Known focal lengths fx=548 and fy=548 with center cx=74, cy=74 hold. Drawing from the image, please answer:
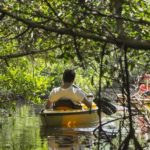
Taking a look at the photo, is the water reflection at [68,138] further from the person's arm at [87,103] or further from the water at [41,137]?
the person's arm at [87,103]

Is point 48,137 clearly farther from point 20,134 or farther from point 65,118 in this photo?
point 65,118

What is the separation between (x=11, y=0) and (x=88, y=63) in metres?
1.69

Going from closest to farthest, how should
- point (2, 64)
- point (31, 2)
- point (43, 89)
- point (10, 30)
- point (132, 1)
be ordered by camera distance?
point (132, 1) → point (31, 2) → point (10, 30) → point (2, 64) → point (43, 89)

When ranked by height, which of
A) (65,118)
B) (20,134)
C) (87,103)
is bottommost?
(20,134)

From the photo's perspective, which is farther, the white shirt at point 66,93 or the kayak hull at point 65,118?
the kayak hull at point 65,118

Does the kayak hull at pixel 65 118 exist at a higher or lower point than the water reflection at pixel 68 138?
higher

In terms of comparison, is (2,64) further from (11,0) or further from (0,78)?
(11,0)

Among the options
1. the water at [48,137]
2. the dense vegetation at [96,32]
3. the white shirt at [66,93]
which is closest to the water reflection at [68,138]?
the water at [48,137]

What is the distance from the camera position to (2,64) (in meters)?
8.94

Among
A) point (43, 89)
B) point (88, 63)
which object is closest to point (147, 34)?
point (88, 63)

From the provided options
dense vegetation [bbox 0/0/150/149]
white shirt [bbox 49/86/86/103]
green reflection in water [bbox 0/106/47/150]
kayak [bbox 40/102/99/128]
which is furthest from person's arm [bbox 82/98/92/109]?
dense vegetation [bbox 0/0/150/149]

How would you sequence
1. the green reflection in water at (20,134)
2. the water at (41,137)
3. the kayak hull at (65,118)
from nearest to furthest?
the water at (41,137)
the green reflection in water at (20,134)
the kayak hull at (65,118)

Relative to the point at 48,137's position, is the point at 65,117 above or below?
above

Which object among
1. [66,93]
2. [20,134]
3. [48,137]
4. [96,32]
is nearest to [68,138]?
[48,137]
